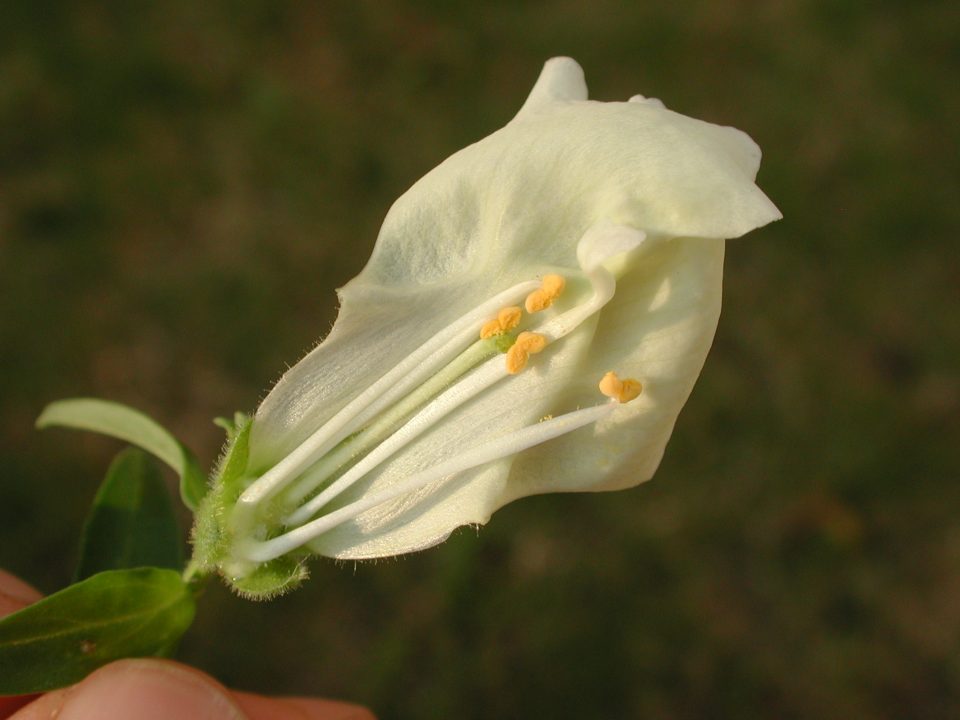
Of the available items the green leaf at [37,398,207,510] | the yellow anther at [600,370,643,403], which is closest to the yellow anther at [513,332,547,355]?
the yellow anther at [600,370,643,403]

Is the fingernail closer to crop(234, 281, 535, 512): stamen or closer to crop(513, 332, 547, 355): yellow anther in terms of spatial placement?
crop(234, 281, 535, 512): stamen

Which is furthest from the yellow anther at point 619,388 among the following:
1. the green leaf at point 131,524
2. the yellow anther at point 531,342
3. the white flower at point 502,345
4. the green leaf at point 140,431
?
the green leaf at point 131,524

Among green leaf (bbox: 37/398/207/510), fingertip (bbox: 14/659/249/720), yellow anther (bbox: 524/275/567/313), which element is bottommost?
fingertip (bbox: 14/659/249/720)

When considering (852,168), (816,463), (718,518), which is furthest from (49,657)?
(852,168)

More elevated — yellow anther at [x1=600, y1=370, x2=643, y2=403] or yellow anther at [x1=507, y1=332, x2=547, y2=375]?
yellow anther at [x1=507, y1=332, x2=547, y2=375]

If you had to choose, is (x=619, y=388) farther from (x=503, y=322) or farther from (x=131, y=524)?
(x=131, y=524)
